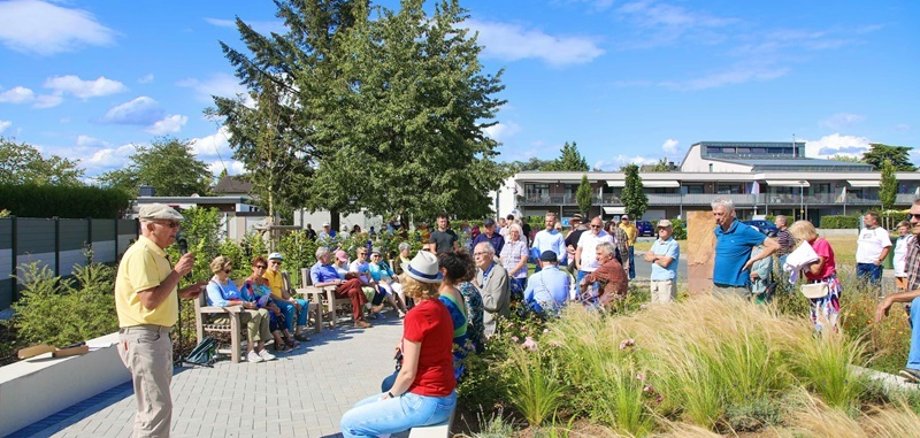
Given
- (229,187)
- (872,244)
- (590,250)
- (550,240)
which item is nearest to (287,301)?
(590,250)

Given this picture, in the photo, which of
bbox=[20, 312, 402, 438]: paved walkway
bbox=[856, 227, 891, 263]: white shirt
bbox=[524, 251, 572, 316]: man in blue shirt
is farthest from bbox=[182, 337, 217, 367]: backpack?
bbox=[856, 227, 891, 263]: white shirt

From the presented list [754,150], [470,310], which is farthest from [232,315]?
[754,150]

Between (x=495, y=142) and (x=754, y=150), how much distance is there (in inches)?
4160

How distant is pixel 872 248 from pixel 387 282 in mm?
8026

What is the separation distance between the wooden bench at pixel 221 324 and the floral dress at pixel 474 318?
343 centimetres

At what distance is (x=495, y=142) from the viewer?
1007 inches

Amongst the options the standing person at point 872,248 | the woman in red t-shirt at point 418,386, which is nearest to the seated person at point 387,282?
the standing person at point 872,248

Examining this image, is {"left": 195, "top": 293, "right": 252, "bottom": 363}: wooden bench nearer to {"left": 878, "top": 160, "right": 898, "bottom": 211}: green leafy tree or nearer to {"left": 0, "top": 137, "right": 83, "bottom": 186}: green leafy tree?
{"left": 0, "top": 137, "right": 83, "bottom": 186}: green leafy tree

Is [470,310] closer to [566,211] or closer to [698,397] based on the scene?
[698,397]

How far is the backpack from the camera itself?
7.96m

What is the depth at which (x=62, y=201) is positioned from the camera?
2181cm

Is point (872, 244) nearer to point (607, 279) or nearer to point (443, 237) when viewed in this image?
point (607, 279)

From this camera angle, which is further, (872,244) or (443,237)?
(443,237)

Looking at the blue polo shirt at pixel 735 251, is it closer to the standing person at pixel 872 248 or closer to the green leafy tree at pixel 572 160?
the standing person at pixel 872 248
